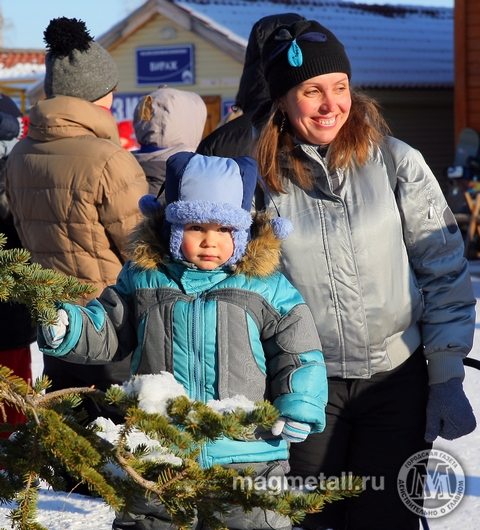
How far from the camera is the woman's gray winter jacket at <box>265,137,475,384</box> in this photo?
241 centimetres

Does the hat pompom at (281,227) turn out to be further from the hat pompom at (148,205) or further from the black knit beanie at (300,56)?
the black knit beanie at (300,56)

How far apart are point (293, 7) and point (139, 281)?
18.5 meters

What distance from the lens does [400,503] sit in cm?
257

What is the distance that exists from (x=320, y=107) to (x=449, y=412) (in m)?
0.98

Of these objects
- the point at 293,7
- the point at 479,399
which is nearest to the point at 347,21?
the point at 293,7

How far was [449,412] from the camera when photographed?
8.04 ft

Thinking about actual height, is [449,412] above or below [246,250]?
below

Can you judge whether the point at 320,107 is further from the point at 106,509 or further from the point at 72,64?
the point at 106,509

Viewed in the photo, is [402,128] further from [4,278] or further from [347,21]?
[4,278]

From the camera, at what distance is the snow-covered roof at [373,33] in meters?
17.1

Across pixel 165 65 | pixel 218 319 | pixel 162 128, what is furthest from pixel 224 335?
pixel 165 65

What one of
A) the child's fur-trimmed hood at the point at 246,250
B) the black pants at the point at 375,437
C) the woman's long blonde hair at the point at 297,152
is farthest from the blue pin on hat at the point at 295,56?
the black pants at the point at 375,437

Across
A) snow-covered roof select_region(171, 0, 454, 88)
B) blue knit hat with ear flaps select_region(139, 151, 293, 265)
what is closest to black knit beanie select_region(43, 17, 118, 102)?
blue knit hat with ear flaps select_region(139, 151, 293, 265)

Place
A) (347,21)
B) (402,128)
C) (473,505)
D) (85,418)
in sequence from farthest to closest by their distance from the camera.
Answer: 1. (347,21)
2. (402,128)
3. (473,505)
4. (85,418)
